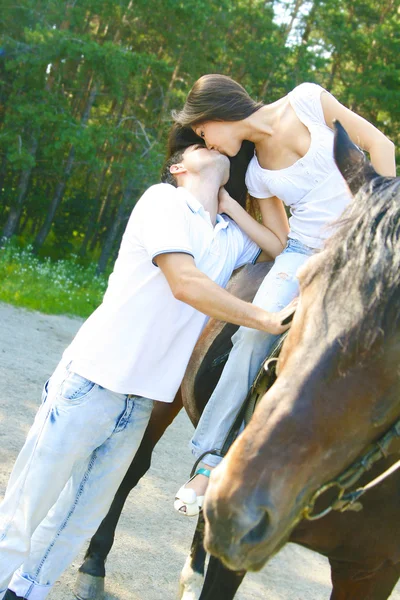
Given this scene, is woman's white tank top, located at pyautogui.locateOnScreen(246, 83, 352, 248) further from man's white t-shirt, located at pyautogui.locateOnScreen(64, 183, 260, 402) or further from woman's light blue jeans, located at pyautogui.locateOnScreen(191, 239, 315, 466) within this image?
man's white t-shirt, located at pyautogui.locateOnScreen(64, 183, 260, 402)

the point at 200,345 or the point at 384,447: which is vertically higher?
the point at 384,447

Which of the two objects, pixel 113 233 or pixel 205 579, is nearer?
pixel 205 579

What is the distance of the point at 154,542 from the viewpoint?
4059 millimetres

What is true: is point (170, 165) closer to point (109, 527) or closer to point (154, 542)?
point (109, 527)

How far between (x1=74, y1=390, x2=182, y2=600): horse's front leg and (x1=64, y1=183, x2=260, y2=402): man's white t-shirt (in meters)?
1.04

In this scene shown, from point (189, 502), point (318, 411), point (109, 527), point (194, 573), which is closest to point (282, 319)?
point (318, 411)

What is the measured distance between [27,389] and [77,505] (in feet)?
11.5

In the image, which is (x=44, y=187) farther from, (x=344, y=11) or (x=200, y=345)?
(x=200, y=345)

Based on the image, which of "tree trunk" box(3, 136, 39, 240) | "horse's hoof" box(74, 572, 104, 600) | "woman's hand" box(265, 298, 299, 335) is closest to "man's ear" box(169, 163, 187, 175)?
"woman's hand" box(265, 298, 299, 335)

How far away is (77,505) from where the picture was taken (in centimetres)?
278

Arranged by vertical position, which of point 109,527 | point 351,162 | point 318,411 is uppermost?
point 351,162

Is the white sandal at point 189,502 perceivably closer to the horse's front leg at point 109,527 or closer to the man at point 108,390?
the man at point 108,390

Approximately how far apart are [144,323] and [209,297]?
412 millimetres

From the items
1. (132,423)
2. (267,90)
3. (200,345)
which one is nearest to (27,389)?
(200,345)
